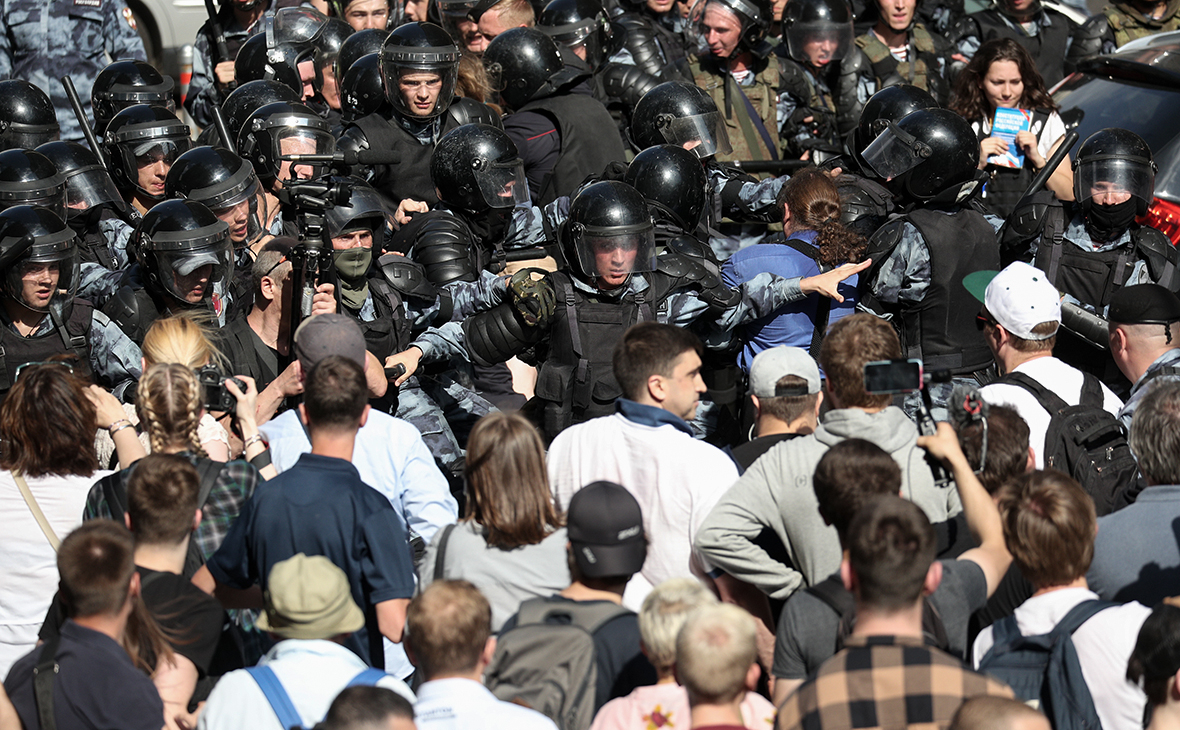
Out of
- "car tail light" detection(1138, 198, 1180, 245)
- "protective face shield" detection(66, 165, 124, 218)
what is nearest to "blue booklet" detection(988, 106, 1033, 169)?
"car tail light" detection(1138, 198, 1180, 245)

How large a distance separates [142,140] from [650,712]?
15.6ft

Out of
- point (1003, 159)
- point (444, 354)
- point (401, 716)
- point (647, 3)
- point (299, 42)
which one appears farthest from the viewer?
point (647, 3)

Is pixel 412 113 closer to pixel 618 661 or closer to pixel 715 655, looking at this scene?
pixel 618 661

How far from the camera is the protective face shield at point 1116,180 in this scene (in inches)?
222

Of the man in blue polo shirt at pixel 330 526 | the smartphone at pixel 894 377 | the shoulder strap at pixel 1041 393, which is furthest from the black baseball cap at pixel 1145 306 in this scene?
the man in blue polo shirt at pixel 330 526

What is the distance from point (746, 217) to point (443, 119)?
1.69 meters

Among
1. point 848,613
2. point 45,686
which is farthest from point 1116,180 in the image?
point 45,686

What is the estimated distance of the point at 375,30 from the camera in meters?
7.58

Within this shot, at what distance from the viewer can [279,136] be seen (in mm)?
6406

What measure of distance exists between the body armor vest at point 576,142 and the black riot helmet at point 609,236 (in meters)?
1.82

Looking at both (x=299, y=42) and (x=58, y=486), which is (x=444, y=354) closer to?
(x=58, y=486)

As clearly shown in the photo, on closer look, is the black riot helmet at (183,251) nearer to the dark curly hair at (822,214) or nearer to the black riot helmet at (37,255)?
the black riot helmet at (37,255)

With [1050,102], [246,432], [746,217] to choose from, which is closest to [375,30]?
[746,217]

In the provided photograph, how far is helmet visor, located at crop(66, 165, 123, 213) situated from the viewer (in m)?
6.27
